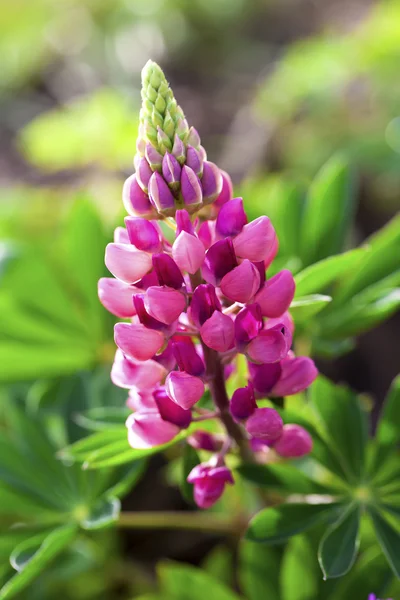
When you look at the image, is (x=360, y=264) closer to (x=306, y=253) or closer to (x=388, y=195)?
(x=306, y=253)

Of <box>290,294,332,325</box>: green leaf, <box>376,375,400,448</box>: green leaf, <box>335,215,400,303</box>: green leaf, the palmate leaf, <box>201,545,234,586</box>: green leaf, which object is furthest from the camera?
<box>201,545,234,586</box>: green leaf

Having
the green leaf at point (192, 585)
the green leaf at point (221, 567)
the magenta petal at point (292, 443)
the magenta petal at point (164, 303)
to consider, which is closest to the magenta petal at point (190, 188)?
the magenta petal at point (164, 303)

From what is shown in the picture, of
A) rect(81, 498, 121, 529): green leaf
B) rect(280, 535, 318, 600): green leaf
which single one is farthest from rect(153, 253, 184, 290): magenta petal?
rect(280, 535, 318, 600): green leaf

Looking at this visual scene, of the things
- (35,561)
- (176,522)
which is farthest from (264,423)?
(176,522)

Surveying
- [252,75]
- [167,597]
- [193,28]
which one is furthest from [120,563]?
[193,28]

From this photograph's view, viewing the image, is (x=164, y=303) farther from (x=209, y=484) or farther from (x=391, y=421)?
(x=391, y=421)

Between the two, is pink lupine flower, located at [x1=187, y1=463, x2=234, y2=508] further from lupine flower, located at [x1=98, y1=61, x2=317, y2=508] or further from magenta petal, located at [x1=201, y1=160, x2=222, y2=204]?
magenta petal, located at [x1=201, y1=160, x2=222, y2=204]
